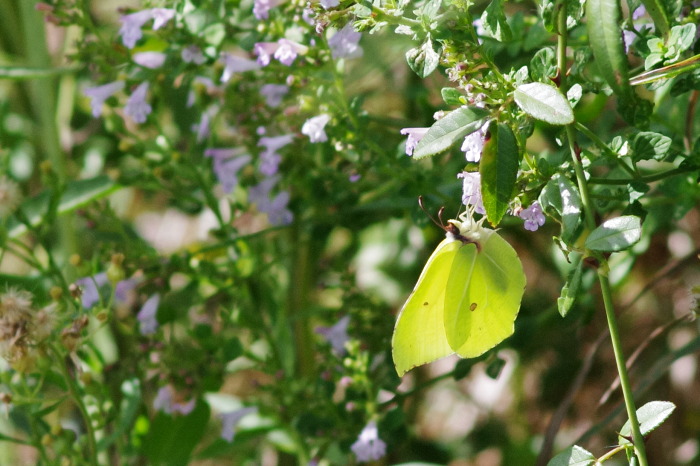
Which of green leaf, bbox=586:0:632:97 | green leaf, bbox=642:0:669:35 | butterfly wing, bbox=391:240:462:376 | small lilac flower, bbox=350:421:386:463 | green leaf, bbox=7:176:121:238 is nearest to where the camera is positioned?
green leaf, bbox=586:0:632:97

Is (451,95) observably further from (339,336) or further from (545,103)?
(339,336)

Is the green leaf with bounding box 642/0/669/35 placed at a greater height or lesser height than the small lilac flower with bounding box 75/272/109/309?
greater

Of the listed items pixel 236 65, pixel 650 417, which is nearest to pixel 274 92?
pixel 236 65

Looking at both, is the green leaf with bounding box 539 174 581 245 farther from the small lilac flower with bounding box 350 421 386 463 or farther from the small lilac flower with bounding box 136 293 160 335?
the small lilac flower with bounding box 136 293 160 335

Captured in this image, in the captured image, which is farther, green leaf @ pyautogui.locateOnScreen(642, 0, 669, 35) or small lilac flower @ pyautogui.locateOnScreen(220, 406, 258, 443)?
small lilac flower @ pyautogui.locateOnScreen(220, 406, 258, 443)

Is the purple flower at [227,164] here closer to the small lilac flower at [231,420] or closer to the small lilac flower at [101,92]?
the small lilac flower at [101,92]

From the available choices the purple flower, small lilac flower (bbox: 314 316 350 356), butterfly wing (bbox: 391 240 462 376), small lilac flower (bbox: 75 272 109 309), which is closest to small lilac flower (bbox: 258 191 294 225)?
the purple flower

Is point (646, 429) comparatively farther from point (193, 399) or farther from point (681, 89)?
point (193, 399)
